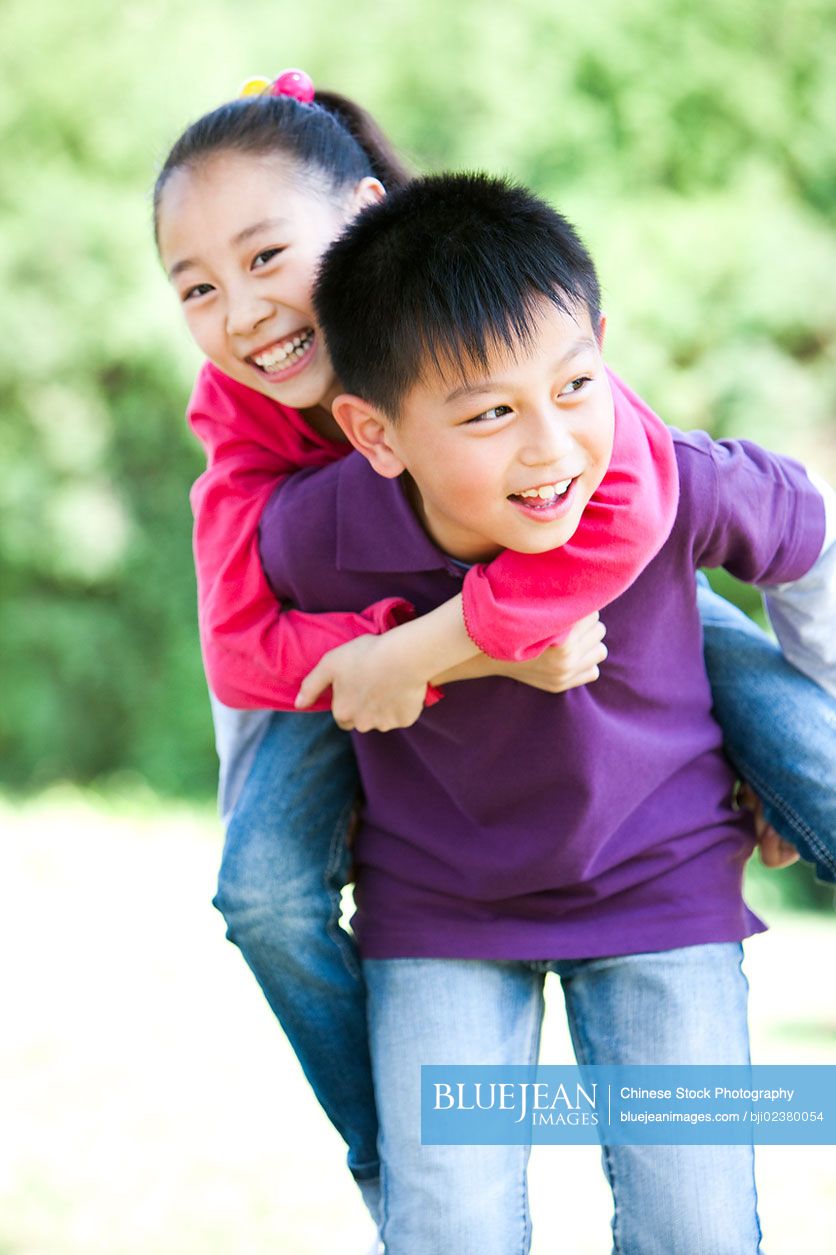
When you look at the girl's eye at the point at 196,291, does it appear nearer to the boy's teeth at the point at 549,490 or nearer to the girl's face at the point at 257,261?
the girl's face at the point at 257,261

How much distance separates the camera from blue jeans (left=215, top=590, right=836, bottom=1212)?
2018mm

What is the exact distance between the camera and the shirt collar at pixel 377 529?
1870mm

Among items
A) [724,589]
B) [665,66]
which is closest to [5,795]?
[724,589]

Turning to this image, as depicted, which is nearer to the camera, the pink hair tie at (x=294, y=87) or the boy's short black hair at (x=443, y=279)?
the boy's short black hair at (x=443, y=279)

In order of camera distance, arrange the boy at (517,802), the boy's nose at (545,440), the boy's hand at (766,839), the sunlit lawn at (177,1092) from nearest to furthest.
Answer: the boy's nose at (545,440), the boy at (517,802), the boy's hand at (766,839), the sunlit lawn at (177,1092)

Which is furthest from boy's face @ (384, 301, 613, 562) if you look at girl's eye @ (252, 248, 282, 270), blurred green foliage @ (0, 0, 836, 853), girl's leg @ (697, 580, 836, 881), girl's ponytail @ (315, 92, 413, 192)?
blurred green foliage @ (0, 0, 836, 853)

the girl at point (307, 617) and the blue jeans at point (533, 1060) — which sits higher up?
the girl at point (307, 617)

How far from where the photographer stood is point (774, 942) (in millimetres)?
5785

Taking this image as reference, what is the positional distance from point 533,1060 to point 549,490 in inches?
33.3

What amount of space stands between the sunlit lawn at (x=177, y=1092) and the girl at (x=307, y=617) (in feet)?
2.61

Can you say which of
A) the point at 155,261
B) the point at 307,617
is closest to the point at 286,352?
the point at 307,617

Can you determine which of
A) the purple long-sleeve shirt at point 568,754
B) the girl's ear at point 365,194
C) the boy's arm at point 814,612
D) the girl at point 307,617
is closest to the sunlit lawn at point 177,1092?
the girl at point 307,617

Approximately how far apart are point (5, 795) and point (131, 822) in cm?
100

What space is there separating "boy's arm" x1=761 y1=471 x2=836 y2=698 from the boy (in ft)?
0.10
